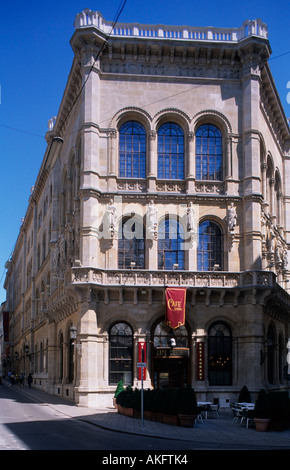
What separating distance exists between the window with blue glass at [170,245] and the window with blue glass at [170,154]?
3.32 m

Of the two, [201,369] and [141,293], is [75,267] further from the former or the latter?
[201,369]

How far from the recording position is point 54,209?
51.3 meters

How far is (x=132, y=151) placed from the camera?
39.5 meters

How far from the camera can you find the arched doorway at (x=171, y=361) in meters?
36.9

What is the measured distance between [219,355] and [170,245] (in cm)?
730

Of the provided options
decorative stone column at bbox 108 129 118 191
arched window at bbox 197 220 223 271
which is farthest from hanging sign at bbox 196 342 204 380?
decorative stone column at bbox 108 129 118 191

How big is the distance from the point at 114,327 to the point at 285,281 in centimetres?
1581

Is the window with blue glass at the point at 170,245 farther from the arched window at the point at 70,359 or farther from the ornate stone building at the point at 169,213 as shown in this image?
the arched window at the point at 70,359

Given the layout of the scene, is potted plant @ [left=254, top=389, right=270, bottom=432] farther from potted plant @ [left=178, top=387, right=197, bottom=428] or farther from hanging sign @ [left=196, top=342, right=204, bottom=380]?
hanging sign @ [left=196, top=342, right=204, bottom=380]

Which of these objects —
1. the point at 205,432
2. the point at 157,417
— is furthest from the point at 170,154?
the point at 205,432

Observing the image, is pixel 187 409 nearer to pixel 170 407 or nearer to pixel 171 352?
pixel 170 407

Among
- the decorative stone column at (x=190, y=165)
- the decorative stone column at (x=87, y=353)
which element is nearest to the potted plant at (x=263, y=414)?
the decorative stone column at (x=87, y=353)
